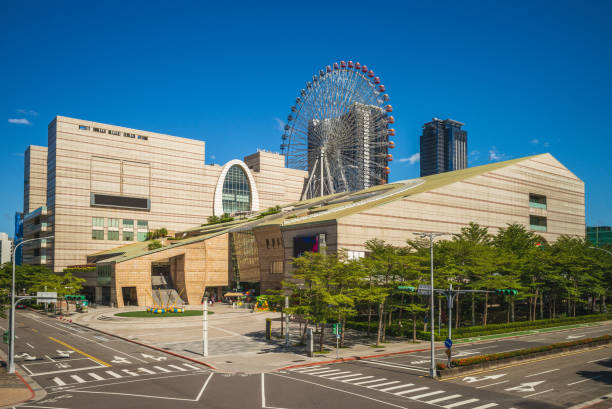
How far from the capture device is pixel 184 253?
8281 centimetres

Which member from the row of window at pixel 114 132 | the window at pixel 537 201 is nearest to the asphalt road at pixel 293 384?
the window at pixel 537 201

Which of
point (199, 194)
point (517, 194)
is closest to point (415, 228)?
point (517, 194)

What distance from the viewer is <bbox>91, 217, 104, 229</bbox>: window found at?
110 m

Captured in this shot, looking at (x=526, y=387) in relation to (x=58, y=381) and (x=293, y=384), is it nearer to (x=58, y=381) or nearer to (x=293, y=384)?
(x=293, y=384)

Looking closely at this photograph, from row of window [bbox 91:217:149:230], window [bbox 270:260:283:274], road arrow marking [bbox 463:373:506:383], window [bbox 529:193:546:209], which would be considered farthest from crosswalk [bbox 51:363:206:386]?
row of window [bbox 91:217:149:230]

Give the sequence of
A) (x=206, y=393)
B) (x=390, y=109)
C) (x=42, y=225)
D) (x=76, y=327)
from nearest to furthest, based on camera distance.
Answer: (x=206, y=393) → (x=76, y=327) → (x=390, y=109) → (x=42, y=225)

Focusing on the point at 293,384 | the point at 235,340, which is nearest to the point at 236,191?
the point at 235,340

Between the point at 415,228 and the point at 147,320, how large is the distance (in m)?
38.1

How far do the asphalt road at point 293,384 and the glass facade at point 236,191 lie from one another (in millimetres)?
92269

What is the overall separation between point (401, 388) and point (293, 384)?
621 centimetres

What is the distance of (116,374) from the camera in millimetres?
31922

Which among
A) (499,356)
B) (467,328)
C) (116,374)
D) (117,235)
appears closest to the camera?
(116,374)

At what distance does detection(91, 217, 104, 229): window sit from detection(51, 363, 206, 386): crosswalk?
8397 cm

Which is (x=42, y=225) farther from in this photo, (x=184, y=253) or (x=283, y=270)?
(x=283, y=270)
